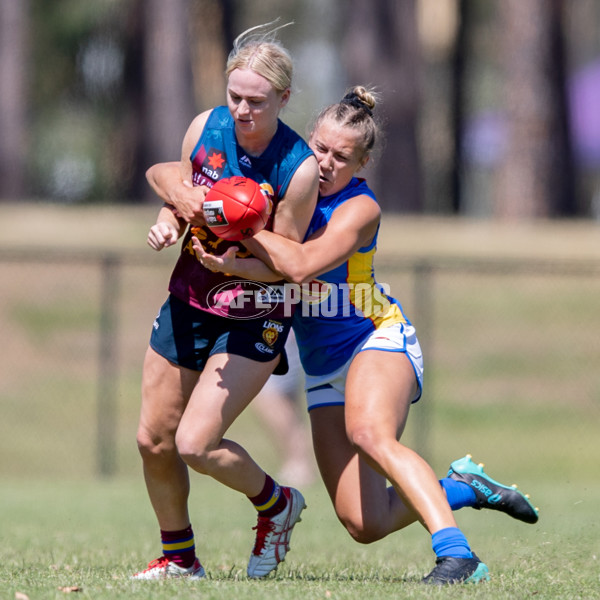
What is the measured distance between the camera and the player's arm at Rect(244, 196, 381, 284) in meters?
4.71

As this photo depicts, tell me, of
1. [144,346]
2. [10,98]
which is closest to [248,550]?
[144,346]

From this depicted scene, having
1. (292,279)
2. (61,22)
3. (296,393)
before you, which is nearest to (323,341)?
(292,279)

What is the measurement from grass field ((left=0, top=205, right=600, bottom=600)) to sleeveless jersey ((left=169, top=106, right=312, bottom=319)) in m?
1.22

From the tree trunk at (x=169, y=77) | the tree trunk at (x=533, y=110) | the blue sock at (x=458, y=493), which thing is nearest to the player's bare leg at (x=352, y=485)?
the blue sock at (x=458, y=493)

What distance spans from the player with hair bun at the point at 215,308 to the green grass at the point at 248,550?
0.53 meters

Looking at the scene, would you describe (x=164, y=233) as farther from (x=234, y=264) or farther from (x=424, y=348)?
(x=424, y=348)

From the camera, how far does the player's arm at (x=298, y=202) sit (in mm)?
4723

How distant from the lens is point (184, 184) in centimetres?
490

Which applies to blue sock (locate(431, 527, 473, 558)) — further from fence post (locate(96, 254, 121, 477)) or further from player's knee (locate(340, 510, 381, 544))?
fence post (locate(96, 254, 121, 477))

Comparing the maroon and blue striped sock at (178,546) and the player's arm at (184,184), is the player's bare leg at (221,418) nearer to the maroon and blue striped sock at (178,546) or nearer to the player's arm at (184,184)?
the maroon and blue striped sock at (178,546)

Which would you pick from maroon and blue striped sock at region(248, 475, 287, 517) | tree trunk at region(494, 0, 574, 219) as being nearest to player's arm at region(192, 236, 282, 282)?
maroon and blue striped sock at region(248, 475, 287, 517)

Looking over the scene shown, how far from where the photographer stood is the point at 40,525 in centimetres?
805

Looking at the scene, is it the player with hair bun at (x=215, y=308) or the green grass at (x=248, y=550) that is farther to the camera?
the player with hair bun at (x=215, y=308)

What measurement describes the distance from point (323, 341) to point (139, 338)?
10.7 metres
